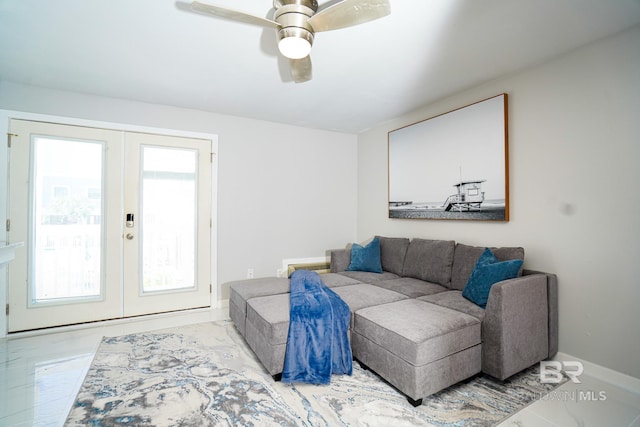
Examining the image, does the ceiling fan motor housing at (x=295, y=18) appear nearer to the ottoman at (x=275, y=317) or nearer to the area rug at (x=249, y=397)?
the ottoman at (x=275, y=317)

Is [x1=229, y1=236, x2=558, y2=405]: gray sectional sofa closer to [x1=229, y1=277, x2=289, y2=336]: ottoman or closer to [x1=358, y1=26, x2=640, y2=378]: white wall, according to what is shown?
[x1=229, y1=277, x2=289, y2=336]: ottoman

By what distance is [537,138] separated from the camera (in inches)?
98.8

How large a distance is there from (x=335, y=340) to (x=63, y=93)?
11.7ft

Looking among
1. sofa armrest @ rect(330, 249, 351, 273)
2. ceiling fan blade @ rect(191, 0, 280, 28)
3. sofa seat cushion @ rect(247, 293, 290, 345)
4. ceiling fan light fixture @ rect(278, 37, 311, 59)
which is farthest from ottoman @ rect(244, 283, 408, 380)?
ceiling fan blade @ rect(191, 0, 280, 28)

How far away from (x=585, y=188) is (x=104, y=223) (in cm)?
441

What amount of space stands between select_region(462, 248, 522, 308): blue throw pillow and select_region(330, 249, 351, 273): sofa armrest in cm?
160

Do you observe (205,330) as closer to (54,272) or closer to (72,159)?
(54,272)

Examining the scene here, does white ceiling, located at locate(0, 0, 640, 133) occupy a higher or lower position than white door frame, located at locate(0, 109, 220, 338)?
higher

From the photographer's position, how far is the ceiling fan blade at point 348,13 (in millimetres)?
1533

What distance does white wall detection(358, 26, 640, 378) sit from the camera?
6.63ft

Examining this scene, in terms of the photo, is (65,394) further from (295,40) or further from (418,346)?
(295,40)

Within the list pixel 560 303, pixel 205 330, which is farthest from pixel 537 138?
pixel 205 330

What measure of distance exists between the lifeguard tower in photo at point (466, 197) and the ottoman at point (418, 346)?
125 centimetres

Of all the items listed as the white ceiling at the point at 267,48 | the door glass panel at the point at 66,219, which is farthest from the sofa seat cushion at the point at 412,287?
the door glass panel at the point at 66,219
